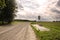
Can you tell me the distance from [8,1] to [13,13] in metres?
5.39

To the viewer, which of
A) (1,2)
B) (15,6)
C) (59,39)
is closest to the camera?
(59,39)

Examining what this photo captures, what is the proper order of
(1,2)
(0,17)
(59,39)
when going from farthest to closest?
(0,17)
(1,2)
(59,39)

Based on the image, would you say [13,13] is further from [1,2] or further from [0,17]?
[1,2]

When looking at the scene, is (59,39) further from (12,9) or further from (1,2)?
(12,9)

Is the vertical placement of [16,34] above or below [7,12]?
below

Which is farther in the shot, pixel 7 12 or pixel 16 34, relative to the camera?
pixel 7 12

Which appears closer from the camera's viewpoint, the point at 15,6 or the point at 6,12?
the point at 6,12

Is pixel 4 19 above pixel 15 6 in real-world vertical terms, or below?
below

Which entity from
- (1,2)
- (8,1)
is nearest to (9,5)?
(8,1)

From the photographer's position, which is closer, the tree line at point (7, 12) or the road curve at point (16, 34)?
the road curve at point (16, 34)

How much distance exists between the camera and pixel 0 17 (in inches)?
2795

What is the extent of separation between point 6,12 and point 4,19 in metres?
2.94

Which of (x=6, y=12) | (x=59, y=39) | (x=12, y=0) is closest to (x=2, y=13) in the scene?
(x=6, y=12)

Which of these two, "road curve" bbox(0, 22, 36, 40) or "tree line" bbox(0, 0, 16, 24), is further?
"tree line" bbox(0, 0, 16, 24)
